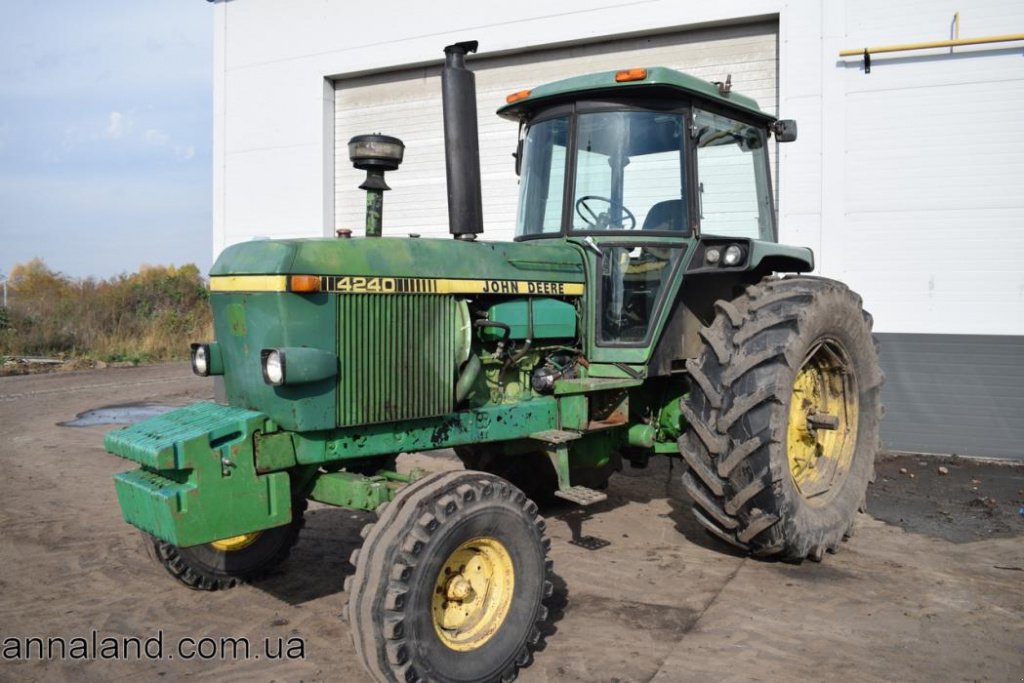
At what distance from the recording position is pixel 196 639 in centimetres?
371

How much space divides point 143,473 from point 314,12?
9.86 metres

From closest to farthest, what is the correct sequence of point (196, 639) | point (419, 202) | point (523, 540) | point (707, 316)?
point (523, 540) → point (196, 639) → point (707, 316) → point (419, 202)

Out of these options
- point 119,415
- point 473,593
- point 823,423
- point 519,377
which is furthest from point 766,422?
point 119,415

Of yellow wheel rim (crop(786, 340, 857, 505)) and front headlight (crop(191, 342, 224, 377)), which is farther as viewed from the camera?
yellow wheel rim (crop(786, 340, 857, 505))

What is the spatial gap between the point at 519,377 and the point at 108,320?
15704 mm

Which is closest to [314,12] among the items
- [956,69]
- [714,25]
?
[714,25]

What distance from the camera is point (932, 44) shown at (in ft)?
25.3

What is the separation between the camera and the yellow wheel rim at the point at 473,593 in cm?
325

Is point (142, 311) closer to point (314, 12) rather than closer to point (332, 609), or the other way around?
point (314, 12)

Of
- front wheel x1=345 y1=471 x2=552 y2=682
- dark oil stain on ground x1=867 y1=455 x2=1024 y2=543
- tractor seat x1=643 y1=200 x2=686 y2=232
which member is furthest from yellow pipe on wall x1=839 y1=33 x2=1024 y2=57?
front wheel x1=345 y1=471 x2=552 y2=682

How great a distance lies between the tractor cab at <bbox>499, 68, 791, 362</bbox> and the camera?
4.62 meters

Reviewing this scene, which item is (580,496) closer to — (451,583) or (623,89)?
(451,583)

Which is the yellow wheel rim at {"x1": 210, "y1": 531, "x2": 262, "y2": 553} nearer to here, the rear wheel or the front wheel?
the rear wheel

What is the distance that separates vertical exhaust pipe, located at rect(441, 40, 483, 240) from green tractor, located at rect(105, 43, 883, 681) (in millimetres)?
13
